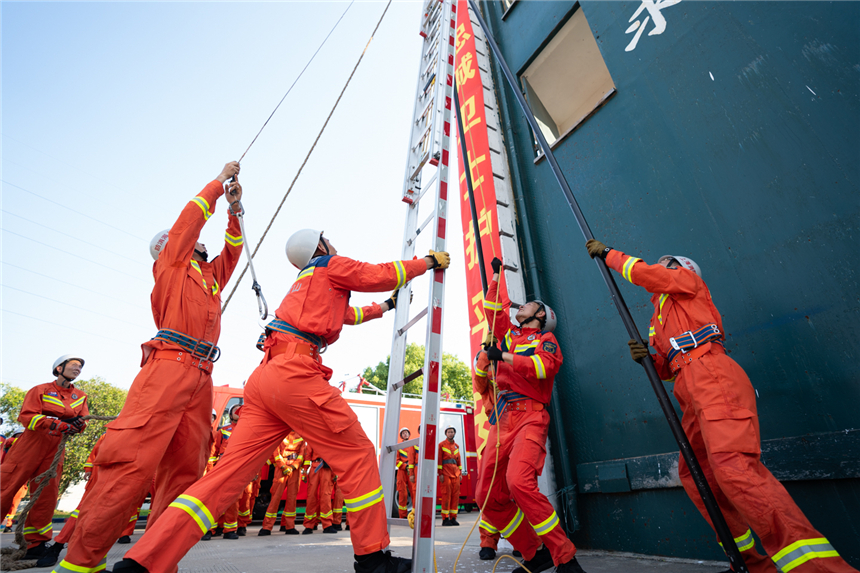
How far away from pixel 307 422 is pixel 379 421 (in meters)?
8.88

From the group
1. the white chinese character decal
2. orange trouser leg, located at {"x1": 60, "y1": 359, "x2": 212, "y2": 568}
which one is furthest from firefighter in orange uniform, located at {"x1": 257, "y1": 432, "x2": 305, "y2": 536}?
the white chinese character decal

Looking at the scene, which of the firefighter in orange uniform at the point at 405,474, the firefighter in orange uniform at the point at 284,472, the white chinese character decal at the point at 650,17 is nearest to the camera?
the white chinese character decal at the point at 650,17

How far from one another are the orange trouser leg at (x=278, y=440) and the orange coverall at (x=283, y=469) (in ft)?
19.1

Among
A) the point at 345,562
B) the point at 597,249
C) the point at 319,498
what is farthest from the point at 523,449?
the point at 319,498

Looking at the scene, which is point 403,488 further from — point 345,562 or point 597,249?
point 597,249

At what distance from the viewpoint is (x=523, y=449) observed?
121 inches

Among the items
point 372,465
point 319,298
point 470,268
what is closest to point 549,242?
point 470,268

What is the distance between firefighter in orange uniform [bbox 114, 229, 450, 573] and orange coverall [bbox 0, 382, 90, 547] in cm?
399

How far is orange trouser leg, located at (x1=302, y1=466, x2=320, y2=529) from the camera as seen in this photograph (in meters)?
7.76

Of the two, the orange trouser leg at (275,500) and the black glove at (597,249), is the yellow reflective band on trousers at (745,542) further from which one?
the orange trouser leg at (275,500)

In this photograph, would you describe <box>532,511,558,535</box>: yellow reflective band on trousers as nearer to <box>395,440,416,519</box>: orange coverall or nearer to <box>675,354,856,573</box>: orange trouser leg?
<box>675,354,856,573</box>: orange trouser leg

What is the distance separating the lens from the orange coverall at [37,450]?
4746mm

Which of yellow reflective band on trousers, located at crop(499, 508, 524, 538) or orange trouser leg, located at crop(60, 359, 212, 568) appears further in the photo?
yellow reflective band on trousers, located at crop(499, 508, 524, 538)

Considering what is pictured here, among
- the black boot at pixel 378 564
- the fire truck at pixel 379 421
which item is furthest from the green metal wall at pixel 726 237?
the fire truck at pixel 379 421
